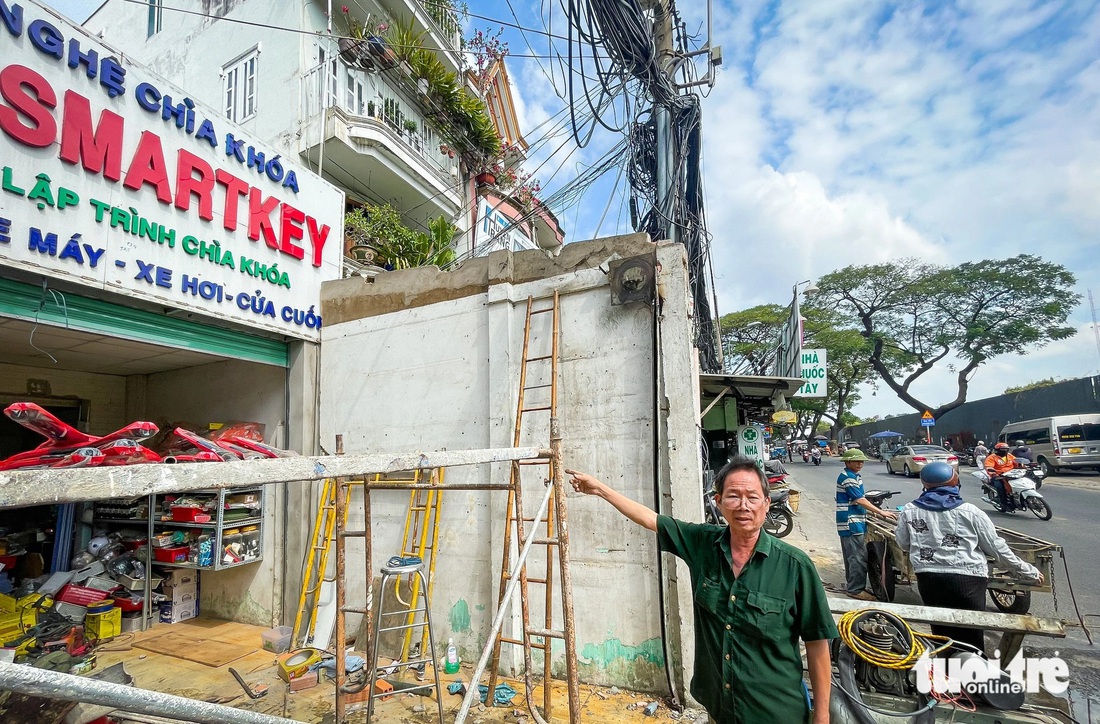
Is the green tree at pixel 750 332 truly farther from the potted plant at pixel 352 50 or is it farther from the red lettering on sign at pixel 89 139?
the red lettering on sign at pixel 89 139

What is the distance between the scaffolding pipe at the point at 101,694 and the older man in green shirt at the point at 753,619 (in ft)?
5.87

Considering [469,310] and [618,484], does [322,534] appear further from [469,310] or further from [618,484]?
[618,484]

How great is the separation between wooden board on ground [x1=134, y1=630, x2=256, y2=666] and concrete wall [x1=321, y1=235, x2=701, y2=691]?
1.37 m

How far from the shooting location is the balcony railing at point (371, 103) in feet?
31.9

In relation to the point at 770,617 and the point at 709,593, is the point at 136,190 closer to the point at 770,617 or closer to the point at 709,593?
the point at 709,593

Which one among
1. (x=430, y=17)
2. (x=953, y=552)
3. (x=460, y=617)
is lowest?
(x=460, y=617)

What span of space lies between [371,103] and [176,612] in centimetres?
959

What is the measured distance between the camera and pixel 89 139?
4.32 m

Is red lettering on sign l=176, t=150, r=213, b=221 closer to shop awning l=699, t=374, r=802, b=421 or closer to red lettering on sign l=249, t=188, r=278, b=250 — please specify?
red lettering on sign l=249, t=188, r=278, b=250

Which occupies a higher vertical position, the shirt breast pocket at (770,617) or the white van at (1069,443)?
the shirt breast pocket at (770,617)

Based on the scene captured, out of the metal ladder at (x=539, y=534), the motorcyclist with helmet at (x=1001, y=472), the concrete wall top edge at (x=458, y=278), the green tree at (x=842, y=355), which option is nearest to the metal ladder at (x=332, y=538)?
the metal ladder at (x=539, y=534)

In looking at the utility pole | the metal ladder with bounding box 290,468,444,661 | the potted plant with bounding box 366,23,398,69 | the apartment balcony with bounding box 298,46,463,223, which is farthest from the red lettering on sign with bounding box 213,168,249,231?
the potted plant with bounding box 366,23,398,69

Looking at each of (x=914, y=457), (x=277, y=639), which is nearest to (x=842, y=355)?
(x=914, y=457)

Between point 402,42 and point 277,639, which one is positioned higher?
point 402,42
